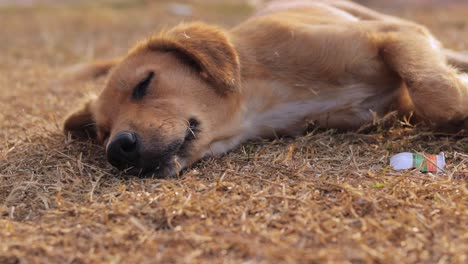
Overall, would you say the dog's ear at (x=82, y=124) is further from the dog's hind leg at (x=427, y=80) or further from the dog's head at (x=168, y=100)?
the dog's hind leg at (x=427, y=80)

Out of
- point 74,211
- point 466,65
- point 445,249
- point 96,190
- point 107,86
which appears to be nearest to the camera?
point 445,249

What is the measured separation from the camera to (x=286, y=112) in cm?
420

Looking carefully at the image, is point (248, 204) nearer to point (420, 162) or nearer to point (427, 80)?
point (420, 162)

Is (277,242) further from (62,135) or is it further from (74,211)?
(62,135)

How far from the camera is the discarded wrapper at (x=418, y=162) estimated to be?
3387 millimetres

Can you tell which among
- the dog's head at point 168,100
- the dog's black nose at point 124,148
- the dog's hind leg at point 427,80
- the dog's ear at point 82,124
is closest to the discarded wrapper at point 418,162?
the dog's hind leg at point 427,80

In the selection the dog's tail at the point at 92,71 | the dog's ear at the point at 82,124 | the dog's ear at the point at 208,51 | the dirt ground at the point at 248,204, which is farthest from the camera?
the dog's tail at the point at 92,71

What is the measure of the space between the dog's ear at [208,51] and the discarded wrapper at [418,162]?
3.99ft

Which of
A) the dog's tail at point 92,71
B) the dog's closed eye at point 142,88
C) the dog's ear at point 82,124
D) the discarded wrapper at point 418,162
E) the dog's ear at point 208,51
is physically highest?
the dog's ear at point 208,51

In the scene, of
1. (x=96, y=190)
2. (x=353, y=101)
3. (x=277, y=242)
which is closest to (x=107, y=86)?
(x=96, y=190)

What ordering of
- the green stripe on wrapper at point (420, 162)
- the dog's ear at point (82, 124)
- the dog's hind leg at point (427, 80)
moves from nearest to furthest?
the green stripe on wrapper at point (420, 162) < the dog's hind leg at point (427, 80) < the dog's ear at point (82, 124)

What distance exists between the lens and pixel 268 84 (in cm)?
418

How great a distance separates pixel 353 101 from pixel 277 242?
2024mm

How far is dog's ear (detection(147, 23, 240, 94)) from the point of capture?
3910mm
